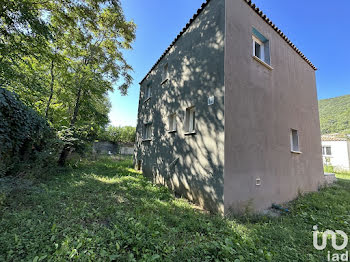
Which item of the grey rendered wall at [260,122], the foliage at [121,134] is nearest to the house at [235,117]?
the grey rendered wall at [260,122]

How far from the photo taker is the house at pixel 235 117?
4016 millimetres

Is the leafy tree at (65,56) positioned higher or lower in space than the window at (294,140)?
higher

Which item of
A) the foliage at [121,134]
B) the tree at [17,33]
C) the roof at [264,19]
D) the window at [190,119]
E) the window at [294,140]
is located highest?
the roof at [264,19]

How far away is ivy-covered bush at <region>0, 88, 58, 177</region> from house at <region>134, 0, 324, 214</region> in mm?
4626

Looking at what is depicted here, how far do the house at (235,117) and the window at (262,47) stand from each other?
4cm

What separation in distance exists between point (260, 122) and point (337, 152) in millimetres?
20412

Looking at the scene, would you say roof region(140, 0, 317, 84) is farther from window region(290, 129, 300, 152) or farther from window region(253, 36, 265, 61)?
window region(290, 129, 300, 152)

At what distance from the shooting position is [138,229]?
276 centimetres

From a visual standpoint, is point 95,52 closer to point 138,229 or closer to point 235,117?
point 235,117

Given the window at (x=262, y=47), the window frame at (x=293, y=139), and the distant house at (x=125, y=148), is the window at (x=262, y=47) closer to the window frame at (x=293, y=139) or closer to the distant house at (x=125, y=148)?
the window frame at (x=293, y=139)

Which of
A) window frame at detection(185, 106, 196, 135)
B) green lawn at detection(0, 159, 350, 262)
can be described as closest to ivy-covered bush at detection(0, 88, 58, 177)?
green lawn at detection(0, 159, 350, 262)

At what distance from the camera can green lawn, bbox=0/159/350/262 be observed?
2209 millimetres

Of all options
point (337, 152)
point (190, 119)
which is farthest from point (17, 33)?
point (337, 152)

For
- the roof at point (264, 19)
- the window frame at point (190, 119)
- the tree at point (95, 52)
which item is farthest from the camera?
the tree at point (95, 52)
